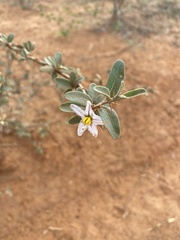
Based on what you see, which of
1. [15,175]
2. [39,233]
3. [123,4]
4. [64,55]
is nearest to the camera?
[39,233]

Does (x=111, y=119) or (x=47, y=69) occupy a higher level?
(x=111, y=119)

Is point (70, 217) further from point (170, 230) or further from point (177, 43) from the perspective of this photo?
point (177, 43)

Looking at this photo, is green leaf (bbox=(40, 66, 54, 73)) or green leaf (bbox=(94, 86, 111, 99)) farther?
green leaf (bbox=(40, 66, 54, 73))

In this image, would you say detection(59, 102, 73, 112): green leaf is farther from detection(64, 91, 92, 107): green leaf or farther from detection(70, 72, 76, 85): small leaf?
detection(70, 72, 76, 85): small leaf

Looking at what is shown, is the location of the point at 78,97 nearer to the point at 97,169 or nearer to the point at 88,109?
the point at 88,109

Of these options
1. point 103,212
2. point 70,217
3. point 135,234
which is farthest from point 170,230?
point 70,217

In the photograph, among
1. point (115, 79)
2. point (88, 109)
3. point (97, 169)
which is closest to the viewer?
point (88, 109)

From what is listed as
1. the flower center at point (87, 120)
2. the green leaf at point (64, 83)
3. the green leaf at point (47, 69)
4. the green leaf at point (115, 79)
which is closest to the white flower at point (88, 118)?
the flower center at point (87, 120)

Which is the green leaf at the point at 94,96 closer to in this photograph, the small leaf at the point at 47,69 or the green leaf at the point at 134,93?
the green leaf at the point at 134,93

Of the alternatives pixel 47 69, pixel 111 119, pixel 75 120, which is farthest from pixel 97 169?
pixel 111 119

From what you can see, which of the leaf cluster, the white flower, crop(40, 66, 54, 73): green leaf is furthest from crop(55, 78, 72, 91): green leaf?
the white flower

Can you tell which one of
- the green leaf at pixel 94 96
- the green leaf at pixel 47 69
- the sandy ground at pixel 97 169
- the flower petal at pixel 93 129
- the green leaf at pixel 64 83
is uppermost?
the green leaf at pixel 94 96
